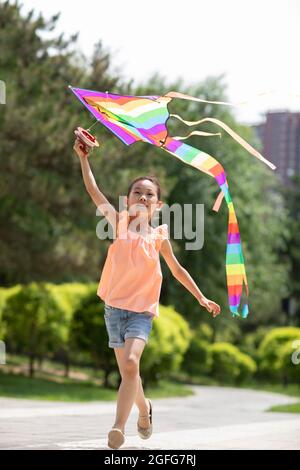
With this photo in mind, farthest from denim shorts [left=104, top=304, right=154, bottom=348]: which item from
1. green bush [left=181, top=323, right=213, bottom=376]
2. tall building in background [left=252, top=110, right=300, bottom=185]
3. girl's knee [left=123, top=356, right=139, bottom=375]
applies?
tall building in background [left=252, top=110, right=300, bottom=185]

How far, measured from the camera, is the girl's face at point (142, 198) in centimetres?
529

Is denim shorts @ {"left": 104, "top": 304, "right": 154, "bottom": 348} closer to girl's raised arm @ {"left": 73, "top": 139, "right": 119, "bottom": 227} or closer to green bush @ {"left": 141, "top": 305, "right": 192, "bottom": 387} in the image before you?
girl's raised arm @ {"left": 73, "top": 139, "right": 119, "bottom": 227}

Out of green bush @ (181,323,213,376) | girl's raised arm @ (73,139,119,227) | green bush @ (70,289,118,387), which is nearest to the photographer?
girl's raised arm @ (73,139,119,227)

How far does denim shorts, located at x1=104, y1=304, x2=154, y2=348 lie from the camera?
5.07 m

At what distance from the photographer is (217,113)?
33094mm

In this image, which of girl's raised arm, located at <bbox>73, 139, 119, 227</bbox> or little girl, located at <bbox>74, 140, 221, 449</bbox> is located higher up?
girl's raised arm, located at <bbox>73, 139, 119, 227</bbox>

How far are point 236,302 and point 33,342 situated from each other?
1673cm

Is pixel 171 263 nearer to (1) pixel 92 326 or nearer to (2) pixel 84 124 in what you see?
(2) pixel 84 124

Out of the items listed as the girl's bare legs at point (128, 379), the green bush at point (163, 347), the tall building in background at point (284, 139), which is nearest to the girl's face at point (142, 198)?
the girl's bare legs at point (128, 379)

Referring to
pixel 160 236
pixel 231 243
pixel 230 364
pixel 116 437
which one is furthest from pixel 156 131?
pixel 230 364

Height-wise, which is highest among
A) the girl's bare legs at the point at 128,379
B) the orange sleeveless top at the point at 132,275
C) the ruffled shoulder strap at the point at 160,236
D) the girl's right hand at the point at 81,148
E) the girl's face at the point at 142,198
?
the girl's right hand at the point at 81,148

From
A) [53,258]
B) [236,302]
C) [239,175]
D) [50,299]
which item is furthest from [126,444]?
[239,175]

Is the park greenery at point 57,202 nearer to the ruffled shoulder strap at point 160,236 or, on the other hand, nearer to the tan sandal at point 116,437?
the ruffled shoulder strap at point 160,236

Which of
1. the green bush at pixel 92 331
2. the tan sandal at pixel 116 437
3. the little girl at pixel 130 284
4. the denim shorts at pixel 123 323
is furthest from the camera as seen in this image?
the green bush at pixel 92 331
